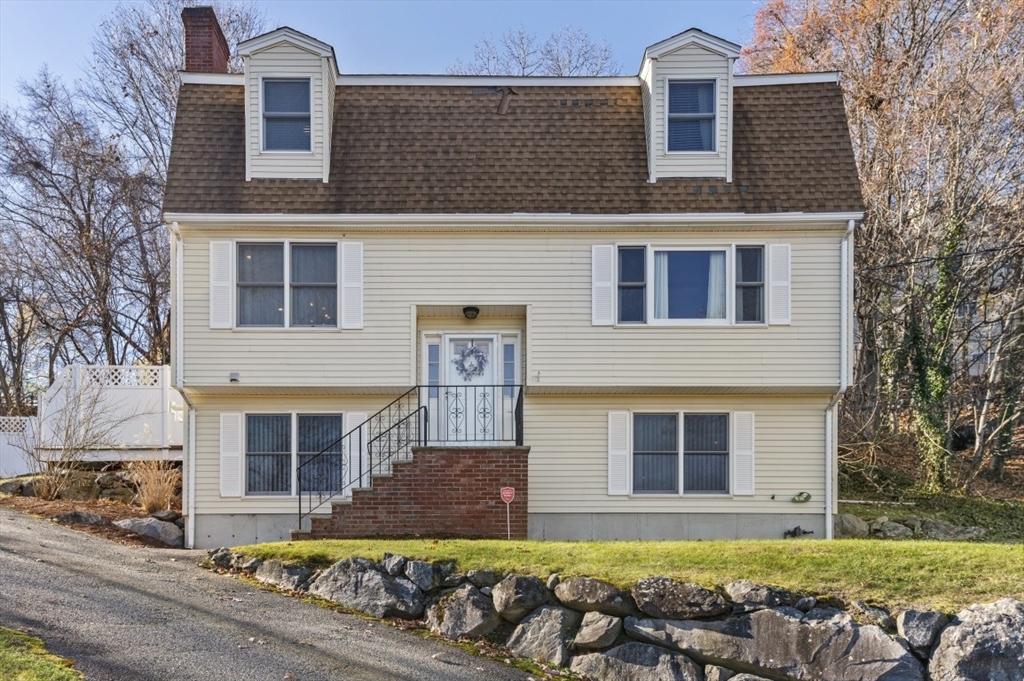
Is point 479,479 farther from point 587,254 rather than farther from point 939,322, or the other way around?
point 939,322

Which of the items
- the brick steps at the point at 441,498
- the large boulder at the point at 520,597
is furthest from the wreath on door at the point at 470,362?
the large boulder at the point at 520,597

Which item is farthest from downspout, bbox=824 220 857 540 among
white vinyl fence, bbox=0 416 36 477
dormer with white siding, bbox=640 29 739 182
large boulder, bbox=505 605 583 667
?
white vinyl fence, bbox=0 416 36 477

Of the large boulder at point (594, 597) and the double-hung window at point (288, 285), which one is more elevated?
the double-hung window at point (288, 285)

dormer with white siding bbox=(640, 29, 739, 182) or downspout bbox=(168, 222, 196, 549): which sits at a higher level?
dormer with white siding bbox=(640, 29, 739, 182)

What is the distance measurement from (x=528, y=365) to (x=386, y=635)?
17.6 feet

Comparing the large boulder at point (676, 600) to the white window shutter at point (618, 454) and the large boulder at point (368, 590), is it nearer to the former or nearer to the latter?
the large boulder at point (368, 590)

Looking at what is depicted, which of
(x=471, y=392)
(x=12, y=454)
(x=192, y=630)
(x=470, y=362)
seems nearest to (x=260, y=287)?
(x=470, y=362)

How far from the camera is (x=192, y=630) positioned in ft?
27.0

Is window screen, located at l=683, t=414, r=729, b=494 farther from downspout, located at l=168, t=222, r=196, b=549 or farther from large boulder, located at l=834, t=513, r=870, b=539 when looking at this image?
downspout, located at l=168, t=222, r=196, b=549

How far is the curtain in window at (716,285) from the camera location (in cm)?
1318

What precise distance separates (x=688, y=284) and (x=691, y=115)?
2779mm

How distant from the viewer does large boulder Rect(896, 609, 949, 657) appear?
7.78m

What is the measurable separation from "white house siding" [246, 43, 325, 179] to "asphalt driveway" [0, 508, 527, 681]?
6349 millimetres

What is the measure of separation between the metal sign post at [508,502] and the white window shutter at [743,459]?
3746mm
